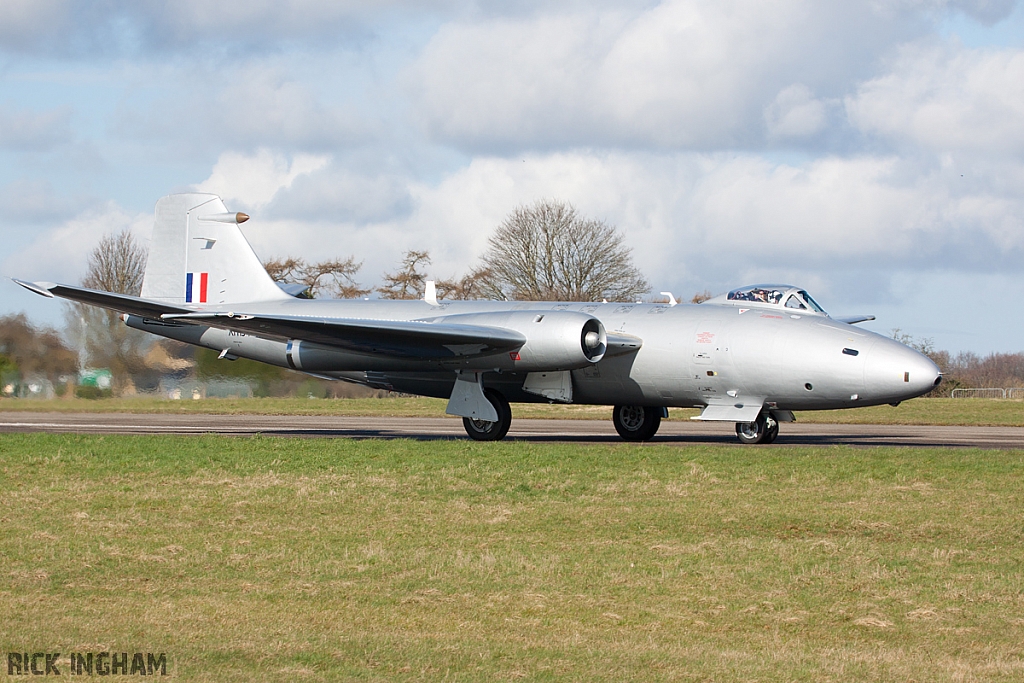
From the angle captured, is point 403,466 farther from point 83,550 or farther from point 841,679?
point 841,679

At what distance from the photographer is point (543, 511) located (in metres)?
11.4

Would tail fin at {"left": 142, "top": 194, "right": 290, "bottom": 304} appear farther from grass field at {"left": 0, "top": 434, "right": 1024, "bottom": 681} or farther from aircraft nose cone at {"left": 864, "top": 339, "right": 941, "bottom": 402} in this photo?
aircraft nose cone at {"left": 864, "top": 339, "right": 941, "bottom": 402}

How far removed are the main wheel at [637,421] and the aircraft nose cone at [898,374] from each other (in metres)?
4.97

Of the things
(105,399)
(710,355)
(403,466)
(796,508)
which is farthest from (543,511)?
(105,399)

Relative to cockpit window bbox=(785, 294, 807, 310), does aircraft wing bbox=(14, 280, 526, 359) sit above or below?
below

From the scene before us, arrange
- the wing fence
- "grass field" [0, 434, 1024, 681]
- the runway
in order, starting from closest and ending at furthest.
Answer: "grass field" [0, 434, 1024, 681] → the runway → the wing fence

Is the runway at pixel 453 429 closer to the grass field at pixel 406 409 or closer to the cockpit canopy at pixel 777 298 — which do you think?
the grass field at pixel 406 409

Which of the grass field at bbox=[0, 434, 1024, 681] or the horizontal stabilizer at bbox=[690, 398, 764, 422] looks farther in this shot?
the horizontal stabilizer at bbox=[690, 398, 764, 422]

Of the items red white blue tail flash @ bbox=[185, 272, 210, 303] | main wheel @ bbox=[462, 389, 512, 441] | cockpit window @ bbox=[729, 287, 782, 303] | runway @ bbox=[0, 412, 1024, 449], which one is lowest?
runway @ bbox=[0, 412, 1024, 449]

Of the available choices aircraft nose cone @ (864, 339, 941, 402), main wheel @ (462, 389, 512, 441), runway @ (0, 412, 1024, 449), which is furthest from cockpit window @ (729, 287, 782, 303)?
main wheel @ (462, 389, 512, 441)

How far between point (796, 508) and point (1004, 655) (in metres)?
5.10

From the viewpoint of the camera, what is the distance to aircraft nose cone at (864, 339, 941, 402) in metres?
17.6

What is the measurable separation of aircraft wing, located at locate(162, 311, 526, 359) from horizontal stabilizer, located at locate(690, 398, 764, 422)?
3.66m

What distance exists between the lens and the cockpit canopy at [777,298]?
64.6 feet
